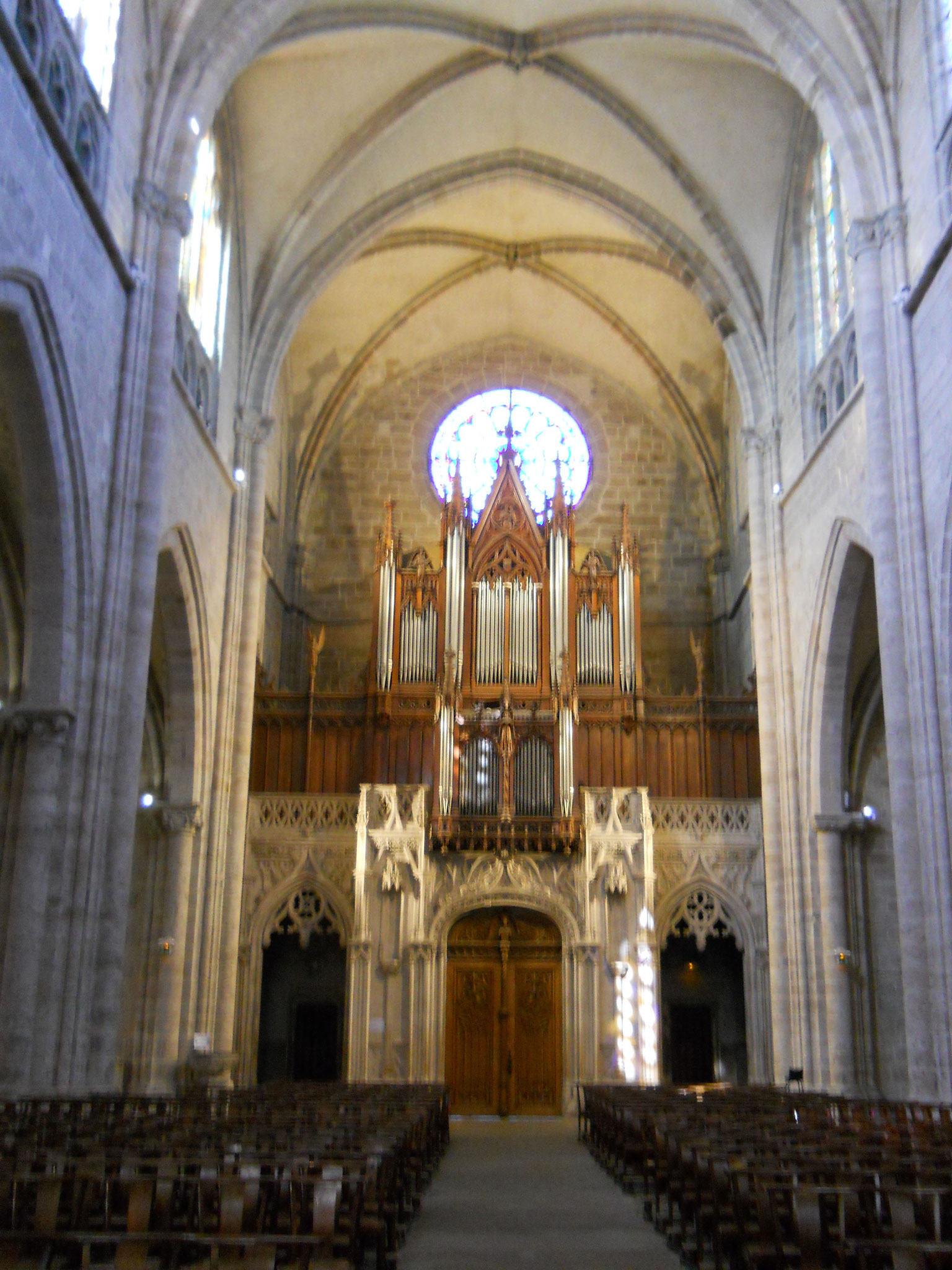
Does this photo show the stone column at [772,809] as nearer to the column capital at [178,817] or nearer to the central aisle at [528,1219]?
the central aisle at [528,1219]

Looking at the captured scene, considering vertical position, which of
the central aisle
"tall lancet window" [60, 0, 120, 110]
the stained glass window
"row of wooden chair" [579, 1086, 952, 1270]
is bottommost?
the central aisle

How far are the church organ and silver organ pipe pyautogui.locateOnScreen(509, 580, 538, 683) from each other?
0.03m

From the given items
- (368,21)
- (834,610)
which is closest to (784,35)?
(368,21)

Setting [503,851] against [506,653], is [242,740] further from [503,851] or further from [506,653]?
[506,653]

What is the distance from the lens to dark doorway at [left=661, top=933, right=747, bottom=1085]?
78.9ft

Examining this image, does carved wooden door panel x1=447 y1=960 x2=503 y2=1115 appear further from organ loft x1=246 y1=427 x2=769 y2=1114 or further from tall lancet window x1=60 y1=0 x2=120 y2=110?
tall lancet window x1=60 y1=0 x2=120 y2=110

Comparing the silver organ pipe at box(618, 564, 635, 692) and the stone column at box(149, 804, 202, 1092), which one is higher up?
the silver organ pipe at box(618, 564, 635, 692)

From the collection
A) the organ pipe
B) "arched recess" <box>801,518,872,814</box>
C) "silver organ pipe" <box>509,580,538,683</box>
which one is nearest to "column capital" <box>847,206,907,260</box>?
"arched recess" <box>801,518,872,814</box>

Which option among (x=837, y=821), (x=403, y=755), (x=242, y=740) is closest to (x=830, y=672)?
(x=837, y=821)

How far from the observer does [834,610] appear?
18.6m

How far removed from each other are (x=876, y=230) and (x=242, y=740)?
12.1 meters

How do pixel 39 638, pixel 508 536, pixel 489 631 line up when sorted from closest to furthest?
1. pixel 39 638
2. pixel 489 631
3. pixel 508 536

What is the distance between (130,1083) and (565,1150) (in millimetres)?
6219

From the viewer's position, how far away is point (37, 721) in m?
12.7
